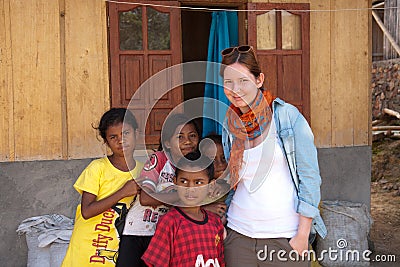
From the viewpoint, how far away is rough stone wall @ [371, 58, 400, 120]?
10648mm

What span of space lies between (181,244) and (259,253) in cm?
36

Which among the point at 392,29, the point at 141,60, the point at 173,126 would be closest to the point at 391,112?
the point at 392,29

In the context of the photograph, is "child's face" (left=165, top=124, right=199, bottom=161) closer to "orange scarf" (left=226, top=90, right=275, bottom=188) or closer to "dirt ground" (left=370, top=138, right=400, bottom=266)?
"orange scarf" (left=226, top=90, right=275, bottom=188)


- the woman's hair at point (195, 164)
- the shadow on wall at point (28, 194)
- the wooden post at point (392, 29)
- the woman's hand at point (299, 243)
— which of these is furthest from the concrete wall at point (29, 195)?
the wooden post at point (392, 29)

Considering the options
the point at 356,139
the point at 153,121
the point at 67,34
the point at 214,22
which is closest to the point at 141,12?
the point at 67,34

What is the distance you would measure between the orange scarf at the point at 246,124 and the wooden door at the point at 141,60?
7.67ft

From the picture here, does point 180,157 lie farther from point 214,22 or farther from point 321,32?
point 214,22

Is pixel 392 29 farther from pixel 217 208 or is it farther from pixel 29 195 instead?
pixel 217 208

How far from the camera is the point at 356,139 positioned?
552 cm

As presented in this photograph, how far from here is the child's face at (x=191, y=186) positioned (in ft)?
8.13

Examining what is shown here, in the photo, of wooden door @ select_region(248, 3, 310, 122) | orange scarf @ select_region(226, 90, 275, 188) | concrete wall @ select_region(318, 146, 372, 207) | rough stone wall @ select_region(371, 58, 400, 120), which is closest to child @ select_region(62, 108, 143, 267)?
orange scarf @ select_region(226, 90, 275, 188)

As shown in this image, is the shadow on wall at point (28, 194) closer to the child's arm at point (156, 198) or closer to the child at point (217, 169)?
the child at point (217, 169)

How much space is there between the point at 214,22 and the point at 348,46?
5.42 ft

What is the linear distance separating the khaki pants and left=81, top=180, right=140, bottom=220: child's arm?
516 millimetres
